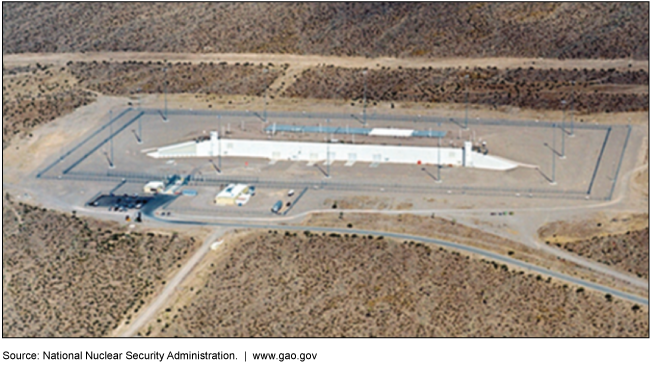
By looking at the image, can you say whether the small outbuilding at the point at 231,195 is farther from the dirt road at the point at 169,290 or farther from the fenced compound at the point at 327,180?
the dirt road at the point at 169,290

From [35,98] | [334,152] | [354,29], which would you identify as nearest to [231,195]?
[334,152]

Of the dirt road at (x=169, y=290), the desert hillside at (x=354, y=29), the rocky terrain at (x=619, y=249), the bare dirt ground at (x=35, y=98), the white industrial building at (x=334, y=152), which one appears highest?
the desert hillside at (x=354, y=29)

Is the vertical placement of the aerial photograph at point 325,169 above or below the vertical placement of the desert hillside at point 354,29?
below

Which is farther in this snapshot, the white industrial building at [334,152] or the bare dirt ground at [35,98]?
the bare dirt ground at [35,98]

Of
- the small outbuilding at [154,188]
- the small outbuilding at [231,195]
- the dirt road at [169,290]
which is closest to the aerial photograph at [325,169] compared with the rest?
the dirt road at [169,290]

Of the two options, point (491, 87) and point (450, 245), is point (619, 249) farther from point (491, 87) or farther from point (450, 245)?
point (491, 87)

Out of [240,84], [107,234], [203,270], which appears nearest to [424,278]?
[203,270]
